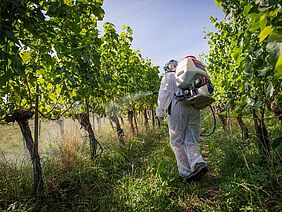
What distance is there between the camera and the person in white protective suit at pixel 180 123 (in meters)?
3.88

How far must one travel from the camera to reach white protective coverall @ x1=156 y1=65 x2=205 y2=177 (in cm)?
391

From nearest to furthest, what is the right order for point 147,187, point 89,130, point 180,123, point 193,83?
point 147,187 < point 193,83 < point 180,123 < point 89,130

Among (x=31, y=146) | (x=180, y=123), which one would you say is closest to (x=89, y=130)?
(x=31, y=146)

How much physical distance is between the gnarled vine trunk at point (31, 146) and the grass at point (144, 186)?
0.15m

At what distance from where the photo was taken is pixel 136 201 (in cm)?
277

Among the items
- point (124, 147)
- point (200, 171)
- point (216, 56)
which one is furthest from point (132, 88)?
point (200, 171)

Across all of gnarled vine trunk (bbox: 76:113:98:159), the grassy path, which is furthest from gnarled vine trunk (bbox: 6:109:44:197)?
gnarled vine trunk (bbox: 76:113:98:159)

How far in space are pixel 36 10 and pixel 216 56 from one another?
23.3ft

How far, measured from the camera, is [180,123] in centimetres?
400

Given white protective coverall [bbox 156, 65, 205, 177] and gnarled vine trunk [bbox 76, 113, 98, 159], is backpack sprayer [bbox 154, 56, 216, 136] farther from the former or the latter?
gnarled vine trunk [bbox 76, 113, 98, 159]

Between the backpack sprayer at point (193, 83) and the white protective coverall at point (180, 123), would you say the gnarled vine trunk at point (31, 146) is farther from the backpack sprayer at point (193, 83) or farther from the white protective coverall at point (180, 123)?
the backpack sprayer at point (193, 83)

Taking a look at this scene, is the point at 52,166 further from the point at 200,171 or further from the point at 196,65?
the point at 196,65

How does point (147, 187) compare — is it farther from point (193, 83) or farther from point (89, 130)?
point (89, 130)

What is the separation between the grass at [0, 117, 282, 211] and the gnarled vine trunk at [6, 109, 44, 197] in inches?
5.9
